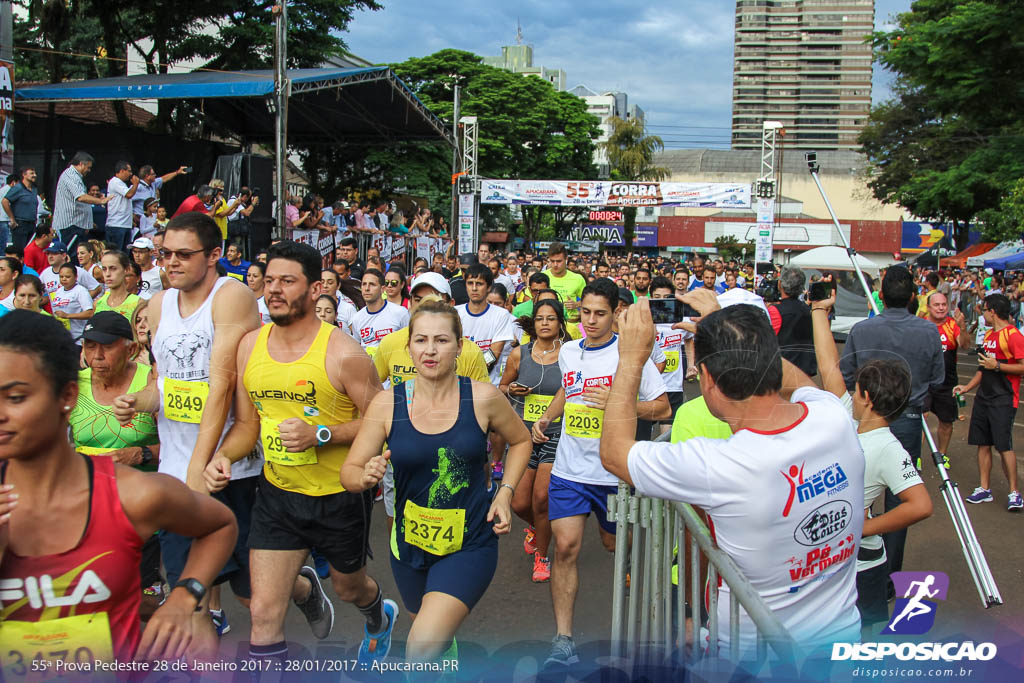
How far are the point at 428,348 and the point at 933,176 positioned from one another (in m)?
25.6

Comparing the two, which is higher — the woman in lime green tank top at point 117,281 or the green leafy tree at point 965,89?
the green leafy tree at point 965,89

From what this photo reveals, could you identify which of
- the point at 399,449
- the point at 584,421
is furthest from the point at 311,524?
the point at 584,421

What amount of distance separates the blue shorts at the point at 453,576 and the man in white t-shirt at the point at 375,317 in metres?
3.16

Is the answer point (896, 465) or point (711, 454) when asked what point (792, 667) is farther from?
point (896, 465)

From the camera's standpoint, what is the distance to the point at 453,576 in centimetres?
304

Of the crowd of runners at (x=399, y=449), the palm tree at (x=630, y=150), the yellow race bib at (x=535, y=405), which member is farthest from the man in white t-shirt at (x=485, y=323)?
the palm tree at (x=630, y=150)

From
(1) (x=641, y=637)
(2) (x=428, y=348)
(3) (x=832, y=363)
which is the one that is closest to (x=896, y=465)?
(3) (x=832, y=363)

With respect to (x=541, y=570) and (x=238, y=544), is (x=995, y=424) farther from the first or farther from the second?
(x=238, y=544)

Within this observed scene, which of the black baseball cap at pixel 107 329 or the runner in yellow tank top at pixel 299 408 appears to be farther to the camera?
the black baseball cap at pixel 107 329

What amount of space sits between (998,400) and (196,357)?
6184 millimetres

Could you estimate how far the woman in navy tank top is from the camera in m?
3.07

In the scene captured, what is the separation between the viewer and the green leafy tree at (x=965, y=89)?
16.1 meters

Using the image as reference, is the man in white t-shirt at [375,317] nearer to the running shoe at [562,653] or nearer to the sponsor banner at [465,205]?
the running shoe at [562,653]

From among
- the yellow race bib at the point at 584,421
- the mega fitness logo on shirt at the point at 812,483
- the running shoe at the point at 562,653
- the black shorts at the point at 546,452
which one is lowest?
the running shoe at the point at 562,653
